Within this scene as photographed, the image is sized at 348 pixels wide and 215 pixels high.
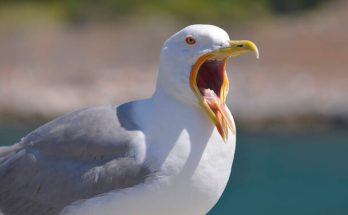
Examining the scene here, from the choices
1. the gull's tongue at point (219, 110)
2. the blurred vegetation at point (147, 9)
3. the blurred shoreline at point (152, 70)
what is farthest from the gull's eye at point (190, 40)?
the blurred vegetation at point (147, 9)

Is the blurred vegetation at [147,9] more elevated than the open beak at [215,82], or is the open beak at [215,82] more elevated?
the open beak at [215,82]

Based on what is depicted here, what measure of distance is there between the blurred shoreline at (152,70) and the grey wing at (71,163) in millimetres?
7354

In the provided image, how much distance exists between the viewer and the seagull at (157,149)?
2.29 meters

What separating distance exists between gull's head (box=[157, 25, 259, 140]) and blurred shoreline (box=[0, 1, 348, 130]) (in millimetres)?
7396

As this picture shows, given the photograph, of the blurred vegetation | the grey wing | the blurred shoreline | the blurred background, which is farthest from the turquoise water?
the blurred vegetation

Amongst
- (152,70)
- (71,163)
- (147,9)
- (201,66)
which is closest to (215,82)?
(201,66)

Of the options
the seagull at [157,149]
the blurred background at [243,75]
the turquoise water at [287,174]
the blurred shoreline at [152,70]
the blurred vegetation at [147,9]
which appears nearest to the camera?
the seagull at [157,149]

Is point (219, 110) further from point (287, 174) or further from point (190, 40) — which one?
point (287, 174)

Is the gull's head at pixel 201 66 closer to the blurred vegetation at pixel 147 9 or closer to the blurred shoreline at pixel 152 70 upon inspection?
the blurred shoreline at pixel 152 70

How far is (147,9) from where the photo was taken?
16719 millimetres

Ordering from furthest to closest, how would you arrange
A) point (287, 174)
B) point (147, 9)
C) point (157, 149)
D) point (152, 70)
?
point (147, 9) → point (152, 70) → point (287, 174) → point (157, 149)

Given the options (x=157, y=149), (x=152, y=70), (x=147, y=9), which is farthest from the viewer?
(x=147, y=9)

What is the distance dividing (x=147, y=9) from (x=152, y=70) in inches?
183

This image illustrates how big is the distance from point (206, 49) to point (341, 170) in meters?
5.76
